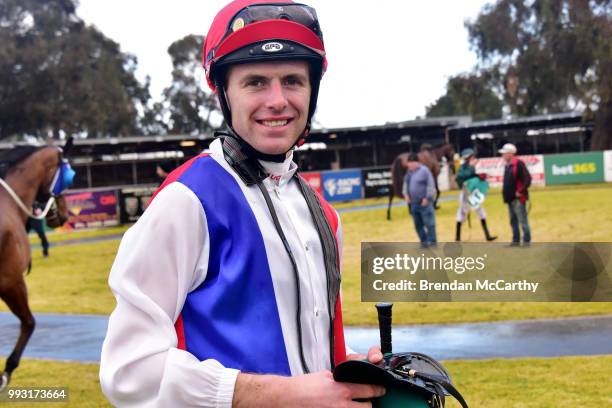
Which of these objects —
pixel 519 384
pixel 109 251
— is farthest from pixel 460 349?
pixel 109 251

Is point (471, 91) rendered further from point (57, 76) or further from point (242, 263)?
point (242, 263)

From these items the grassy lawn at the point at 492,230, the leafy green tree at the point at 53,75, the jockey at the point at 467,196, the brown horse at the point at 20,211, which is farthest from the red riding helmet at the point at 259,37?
the leafy green tree at the point at 53,75

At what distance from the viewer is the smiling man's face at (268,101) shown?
1.58m

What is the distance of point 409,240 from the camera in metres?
13.3

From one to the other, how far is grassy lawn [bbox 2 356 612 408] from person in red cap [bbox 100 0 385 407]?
335 cm

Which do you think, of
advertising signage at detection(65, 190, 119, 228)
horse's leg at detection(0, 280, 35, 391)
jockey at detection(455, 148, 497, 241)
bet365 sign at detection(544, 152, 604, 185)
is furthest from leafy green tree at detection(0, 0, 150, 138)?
horse's leg at detection(0, 280, 35, 391)

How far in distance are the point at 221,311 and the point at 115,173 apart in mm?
28507

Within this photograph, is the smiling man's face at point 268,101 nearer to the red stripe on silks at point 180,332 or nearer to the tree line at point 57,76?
the red stripe on silks at point 180,332

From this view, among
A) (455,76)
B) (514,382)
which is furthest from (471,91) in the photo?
(514,382)

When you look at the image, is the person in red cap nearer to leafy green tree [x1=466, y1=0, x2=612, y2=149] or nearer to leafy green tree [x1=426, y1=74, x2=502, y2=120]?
leafy green tree [x1=466, y1=0, x2=612, y2=149]

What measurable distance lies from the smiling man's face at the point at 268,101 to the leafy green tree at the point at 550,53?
2701 cm

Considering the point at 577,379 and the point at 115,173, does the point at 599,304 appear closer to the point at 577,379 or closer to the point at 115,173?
the point at 577,379

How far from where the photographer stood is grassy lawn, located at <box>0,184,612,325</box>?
7.51 metres

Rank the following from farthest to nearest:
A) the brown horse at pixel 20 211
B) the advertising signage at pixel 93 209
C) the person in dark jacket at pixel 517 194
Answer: the advertising signage at pixel 93 209
the person in dark jacket at pixel 517 194
the brown horse at pixel 20 211
